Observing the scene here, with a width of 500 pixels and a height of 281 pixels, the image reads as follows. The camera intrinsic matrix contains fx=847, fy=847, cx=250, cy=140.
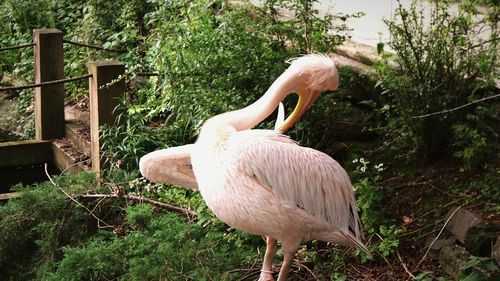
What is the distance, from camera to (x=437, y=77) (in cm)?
569

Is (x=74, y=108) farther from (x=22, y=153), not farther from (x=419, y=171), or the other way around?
(x=419, y=171)

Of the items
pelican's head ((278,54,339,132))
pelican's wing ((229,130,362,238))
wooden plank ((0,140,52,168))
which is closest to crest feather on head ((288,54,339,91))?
pelican's head ((278,54,339,132))

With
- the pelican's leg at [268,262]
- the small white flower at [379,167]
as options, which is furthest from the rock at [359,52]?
the pelican's leg at [268,262]

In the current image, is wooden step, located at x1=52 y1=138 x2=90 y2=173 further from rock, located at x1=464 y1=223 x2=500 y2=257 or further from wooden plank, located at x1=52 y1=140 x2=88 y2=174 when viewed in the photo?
rock, located at x1=464 y1=223 x2=500 y2=257

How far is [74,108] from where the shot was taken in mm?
8273

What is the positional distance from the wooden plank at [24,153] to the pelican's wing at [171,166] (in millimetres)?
2835

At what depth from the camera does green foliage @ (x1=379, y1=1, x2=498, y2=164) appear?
5602 millimetres

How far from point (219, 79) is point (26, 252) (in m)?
1.89

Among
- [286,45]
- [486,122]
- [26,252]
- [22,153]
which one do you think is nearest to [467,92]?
[486,122]

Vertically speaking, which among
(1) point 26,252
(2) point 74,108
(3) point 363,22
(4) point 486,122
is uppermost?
(3) point 363,22

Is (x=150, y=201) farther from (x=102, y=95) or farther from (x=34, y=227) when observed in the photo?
(x=102, y=95)

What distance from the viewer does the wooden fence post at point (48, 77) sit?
7051 mm

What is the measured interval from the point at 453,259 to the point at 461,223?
0.24m

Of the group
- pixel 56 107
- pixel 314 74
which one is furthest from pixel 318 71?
pixel 56 107
